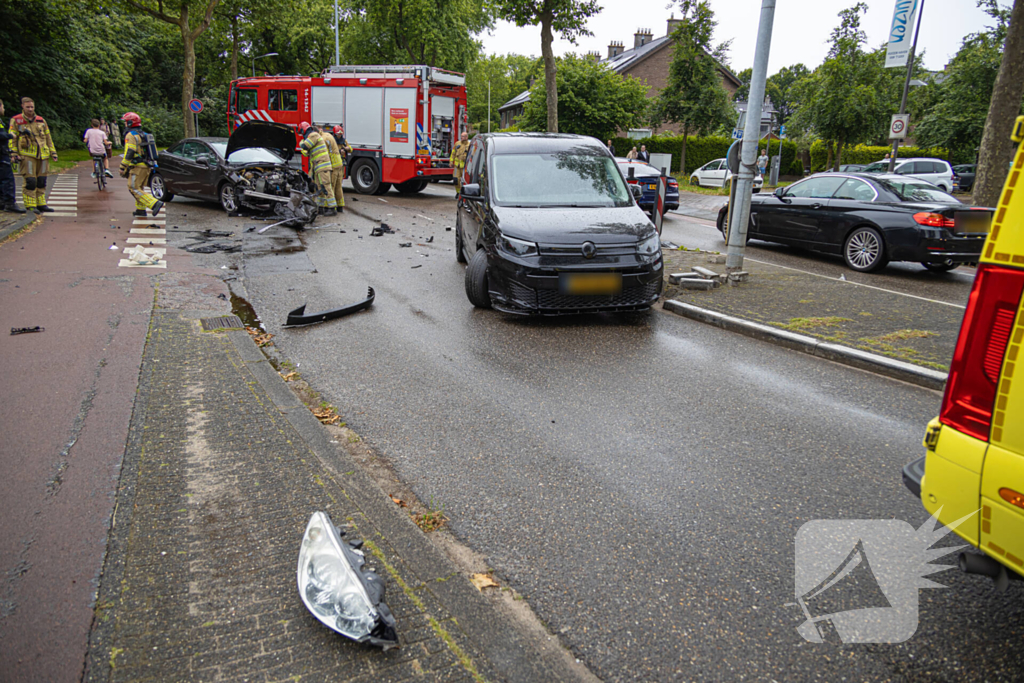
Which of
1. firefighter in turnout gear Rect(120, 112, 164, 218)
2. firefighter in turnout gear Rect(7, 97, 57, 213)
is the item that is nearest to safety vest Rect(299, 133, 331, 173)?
firefighter in turnout gear Rect(120, 112, 164, 218)

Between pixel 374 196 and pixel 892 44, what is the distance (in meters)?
16.5

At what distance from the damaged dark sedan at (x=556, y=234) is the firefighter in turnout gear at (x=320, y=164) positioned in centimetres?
734

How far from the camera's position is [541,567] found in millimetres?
3100

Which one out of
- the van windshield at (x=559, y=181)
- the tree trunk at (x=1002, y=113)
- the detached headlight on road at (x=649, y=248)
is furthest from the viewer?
the tree trunk at (x=1002, y=113)

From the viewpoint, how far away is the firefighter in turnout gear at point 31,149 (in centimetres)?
1391

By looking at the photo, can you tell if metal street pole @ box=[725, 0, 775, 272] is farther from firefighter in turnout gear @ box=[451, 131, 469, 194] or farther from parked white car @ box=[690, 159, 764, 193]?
parked white car @ box=[690, 159, 764, 193]

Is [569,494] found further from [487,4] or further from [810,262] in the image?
[487,4]

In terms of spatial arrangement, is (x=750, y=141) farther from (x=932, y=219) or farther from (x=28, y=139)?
(x=28, y=139)

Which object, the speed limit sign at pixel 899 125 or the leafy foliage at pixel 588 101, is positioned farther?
the leafy foliage at pixel 588 101

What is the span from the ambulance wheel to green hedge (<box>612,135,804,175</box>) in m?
21.9

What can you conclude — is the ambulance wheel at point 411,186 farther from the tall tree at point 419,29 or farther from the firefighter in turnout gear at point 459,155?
the tall tree at point 419,29

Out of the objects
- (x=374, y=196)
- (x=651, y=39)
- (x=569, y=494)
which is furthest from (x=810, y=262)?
(x=651, y=39)

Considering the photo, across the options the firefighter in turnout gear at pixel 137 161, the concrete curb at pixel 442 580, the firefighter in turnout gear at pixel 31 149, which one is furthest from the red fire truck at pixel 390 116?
the concrete curb at pixel 442 580

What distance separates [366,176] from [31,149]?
9.38 metres
